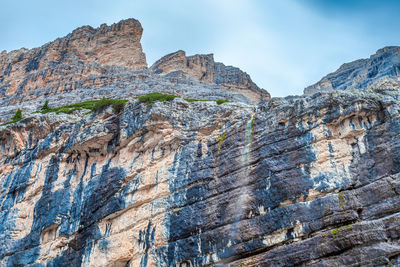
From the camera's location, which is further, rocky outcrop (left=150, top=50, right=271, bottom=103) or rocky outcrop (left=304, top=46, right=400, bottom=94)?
rocky outcrop (left=150, top=50, right=271, bottom=103)

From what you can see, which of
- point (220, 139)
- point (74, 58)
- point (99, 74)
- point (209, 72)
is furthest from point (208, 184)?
point (74, 58)

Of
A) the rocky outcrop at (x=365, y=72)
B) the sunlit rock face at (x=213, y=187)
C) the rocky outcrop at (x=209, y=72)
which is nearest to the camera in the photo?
the sunlit rock face at (x=213, y=187)

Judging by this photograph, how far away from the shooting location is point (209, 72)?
245 ft

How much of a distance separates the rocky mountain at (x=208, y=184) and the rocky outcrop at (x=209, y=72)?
131ft

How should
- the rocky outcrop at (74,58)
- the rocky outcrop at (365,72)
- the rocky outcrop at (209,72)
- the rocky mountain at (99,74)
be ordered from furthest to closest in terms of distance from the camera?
the rocky outcrop at (209,72) < the rocky outcrop at (74,58) < the rocky outcrop at (365,72) < the rocky mountain at (99,74)

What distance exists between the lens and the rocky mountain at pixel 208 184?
1805cm

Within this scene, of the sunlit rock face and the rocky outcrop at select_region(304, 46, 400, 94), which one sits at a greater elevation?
the rocky outcrop at select_region(304, 46, 400, 94)

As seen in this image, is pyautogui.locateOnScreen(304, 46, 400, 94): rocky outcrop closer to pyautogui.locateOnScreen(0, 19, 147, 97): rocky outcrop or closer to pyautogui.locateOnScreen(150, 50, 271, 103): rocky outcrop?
pyautogui.locateOnScreen(150, 50, 271, 103): rocky outcrop

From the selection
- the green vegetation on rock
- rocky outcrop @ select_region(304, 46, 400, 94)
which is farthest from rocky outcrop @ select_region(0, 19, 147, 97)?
the green vegetation on rock

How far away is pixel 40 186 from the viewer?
28.9 metres

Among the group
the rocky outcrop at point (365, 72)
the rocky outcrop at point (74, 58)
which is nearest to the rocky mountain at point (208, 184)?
the rocky outcrop at point (74, 58)

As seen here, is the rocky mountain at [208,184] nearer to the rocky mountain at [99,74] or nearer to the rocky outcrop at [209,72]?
the rocky mountain at [99,74]

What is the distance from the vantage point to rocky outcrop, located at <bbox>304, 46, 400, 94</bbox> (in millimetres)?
62056

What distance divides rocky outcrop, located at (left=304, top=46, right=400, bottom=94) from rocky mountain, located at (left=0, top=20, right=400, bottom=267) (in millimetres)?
38628
